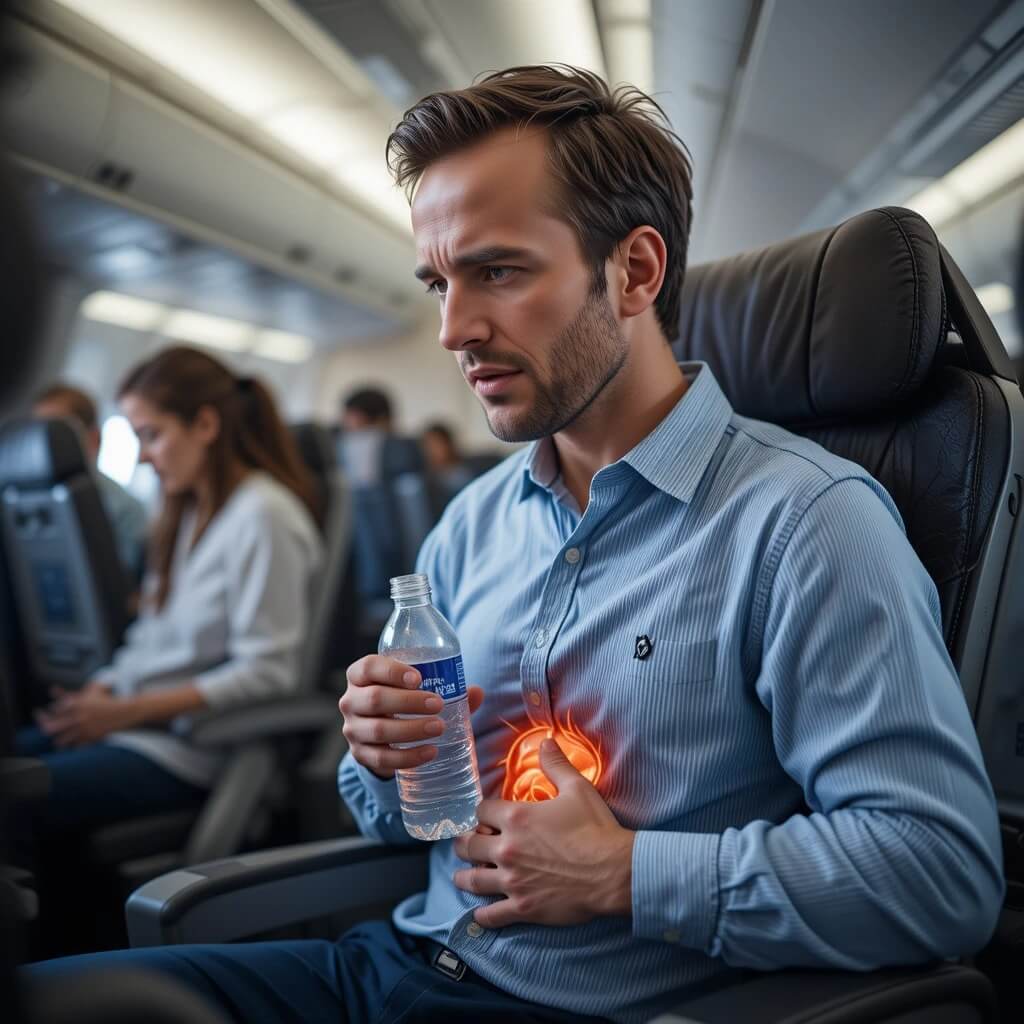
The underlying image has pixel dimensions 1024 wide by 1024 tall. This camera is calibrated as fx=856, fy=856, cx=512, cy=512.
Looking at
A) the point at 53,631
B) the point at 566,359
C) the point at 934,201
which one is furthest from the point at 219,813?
the point at 934,201

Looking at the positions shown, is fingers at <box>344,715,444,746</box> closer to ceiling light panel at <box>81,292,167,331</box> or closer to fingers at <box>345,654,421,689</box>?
fingers at <box>345,654,421,689</box>

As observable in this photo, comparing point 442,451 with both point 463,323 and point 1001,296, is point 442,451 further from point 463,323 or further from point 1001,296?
point 463,323

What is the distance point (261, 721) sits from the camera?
234 cm

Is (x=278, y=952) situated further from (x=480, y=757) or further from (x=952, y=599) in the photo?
(x=952, y=599)

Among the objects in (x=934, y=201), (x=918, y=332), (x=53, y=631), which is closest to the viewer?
(x=918, y=332)

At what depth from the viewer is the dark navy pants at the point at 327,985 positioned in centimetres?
115

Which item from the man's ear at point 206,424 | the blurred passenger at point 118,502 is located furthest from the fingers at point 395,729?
the blurred passenger at point 118,502

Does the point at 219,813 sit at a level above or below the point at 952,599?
below

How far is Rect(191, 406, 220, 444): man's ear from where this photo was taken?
265cm

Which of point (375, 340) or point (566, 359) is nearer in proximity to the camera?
point (566, 359)

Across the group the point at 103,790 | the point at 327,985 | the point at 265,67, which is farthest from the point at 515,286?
the point at 265,67

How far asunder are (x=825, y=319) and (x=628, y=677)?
0.64 m

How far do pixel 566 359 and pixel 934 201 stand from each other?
4.99 feet

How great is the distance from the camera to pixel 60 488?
2582 millimetres
